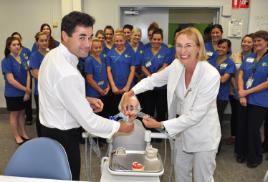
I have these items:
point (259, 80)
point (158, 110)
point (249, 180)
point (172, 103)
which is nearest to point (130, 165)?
point (172, 103)

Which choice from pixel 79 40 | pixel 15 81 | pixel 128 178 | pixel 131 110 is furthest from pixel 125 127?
pixel 15 81

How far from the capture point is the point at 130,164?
1720 mm

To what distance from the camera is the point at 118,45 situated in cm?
372

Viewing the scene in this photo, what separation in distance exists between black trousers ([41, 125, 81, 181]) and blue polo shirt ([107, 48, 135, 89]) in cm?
195

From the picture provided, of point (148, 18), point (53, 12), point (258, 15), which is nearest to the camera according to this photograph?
point (258, 15)

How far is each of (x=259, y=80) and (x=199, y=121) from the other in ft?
4.76

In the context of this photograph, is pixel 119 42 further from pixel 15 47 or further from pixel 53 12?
pixel 53 12

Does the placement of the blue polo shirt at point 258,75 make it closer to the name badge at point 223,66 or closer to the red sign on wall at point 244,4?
the name badge at point 223,66

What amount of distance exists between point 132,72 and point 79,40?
7.10 feet

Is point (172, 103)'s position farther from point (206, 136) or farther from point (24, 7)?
point (24, 7)

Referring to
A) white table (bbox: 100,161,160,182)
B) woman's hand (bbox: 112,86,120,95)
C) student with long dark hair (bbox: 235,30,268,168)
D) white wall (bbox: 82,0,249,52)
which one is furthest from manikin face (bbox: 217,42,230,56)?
white table (bbox: 100,161,160,182)

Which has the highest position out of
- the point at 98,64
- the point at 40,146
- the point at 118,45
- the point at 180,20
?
the point at 180,20

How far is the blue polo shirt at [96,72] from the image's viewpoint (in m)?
3.53

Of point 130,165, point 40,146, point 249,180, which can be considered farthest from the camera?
point 249,180
